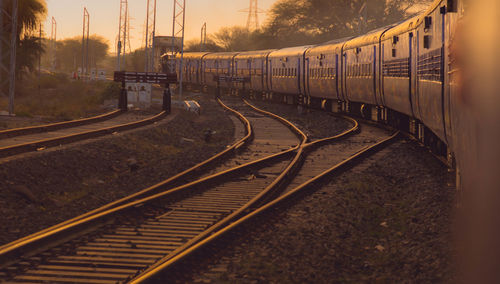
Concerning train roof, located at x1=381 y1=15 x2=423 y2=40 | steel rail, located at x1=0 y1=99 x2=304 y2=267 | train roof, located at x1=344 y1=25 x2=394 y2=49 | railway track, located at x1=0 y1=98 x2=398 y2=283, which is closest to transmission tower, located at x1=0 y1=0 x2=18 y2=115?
train roof, located at x1=344 y1=25 x2=394 y2=49

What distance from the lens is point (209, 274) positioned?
617 cm

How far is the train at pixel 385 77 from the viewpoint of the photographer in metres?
8.62

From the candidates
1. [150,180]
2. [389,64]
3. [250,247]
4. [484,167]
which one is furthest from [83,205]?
[389,64]

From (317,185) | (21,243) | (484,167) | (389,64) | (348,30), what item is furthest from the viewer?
(348,30)

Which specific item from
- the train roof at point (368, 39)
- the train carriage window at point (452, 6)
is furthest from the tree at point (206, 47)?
the train carriage window at point (452, 6)

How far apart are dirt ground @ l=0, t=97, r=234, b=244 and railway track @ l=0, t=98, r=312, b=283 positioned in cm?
94

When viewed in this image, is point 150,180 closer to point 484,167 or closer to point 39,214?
point 39,214

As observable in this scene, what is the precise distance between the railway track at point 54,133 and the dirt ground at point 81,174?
1.59 ft

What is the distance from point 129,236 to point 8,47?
32.9m

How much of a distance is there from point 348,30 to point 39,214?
79369 millimetres

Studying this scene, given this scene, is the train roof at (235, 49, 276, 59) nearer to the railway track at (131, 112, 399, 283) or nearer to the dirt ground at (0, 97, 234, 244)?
the railway track at (131, 112, 399, 283)

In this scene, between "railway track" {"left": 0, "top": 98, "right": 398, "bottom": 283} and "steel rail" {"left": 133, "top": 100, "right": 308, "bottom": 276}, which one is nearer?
"railway track" {"left": 0, "top": 98, "right": 398, "bottom": 283}

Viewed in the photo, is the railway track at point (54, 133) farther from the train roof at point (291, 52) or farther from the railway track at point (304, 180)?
the train roof at point (291, 52)

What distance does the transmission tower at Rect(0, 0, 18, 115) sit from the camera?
22.7 metres
